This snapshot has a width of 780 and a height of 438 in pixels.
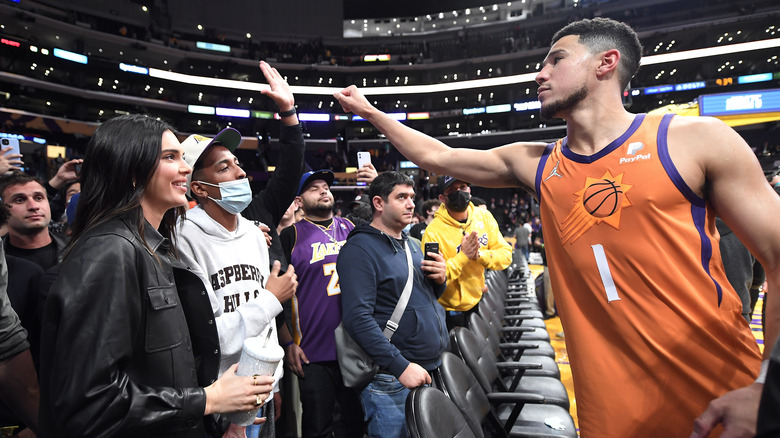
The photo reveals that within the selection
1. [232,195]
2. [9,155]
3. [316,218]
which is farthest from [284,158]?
[9,155]

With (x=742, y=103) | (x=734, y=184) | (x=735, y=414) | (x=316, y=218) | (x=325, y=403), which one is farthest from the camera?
(x=742, y=103)

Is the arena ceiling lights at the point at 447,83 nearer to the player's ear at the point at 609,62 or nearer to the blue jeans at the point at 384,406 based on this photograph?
the blue jeans at the point at 384,406

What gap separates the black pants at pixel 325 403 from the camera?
2.68 metres

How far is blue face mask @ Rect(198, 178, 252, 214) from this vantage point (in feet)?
6.42

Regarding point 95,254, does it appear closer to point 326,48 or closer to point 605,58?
point 605,58

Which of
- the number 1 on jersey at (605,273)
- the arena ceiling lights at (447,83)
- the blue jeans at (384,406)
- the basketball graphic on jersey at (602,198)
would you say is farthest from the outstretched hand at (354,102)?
the arena ceiling lights at (447,83)

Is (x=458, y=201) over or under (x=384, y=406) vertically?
over

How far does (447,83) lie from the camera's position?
30.1 meters

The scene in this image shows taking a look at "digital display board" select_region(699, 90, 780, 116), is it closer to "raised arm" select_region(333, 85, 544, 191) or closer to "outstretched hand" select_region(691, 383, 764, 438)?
"raised arm" select_region(333, 85, 544, 191)

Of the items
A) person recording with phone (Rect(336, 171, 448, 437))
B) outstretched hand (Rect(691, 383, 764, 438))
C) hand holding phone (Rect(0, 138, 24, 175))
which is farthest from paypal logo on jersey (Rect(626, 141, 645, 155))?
hand holding phone (Rect(0, 138, 24, 175))

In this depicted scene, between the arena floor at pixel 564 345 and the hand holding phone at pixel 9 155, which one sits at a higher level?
the hand holding phone at pixel 9 155

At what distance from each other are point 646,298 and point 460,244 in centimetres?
254

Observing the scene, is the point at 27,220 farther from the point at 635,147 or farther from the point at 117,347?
the point at 635,147

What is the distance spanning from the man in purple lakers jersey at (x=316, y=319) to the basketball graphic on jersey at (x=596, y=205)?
1888mm
